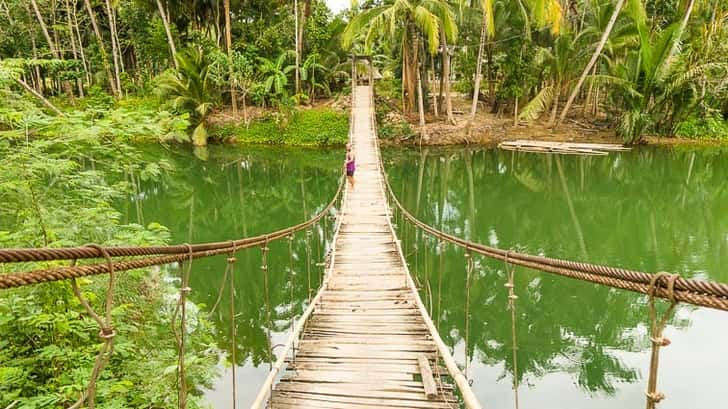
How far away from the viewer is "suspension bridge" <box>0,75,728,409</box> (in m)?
0.92

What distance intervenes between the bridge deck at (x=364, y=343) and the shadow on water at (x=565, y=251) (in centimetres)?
37

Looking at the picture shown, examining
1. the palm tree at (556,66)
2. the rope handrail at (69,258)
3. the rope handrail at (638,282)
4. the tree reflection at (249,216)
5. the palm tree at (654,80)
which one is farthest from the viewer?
the palm tree at (556,66)

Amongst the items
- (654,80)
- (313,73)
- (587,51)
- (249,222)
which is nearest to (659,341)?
(249,222)

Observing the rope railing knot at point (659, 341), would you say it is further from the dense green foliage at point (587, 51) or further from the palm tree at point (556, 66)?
the palm tree at point (556, 66)

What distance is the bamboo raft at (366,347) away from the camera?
2.15m

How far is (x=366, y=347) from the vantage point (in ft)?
8.75

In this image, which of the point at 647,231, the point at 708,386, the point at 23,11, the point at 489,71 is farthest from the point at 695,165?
the point at 23,11

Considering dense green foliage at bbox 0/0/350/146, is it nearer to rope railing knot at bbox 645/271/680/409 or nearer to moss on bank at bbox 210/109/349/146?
moss on bank at bbox 210/109/349/146

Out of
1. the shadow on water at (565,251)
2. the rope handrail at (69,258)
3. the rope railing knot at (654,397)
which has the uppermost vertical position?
the rope handrail at (69,258)

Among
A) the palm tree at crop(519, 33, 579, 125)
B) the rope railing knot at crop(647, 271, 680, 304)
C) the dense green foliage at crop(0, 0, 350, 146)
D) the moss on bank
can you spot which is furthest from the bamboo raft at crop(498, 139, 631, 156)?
the rope railing knot at crop(647, 271, 680, 304)

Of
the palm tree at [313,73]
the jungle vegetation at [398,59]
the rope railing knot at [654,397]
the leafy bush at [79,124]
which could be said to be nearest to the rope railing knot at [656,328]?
the rope railing knot at [654,397]

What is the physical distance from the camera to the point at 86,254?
978 mm

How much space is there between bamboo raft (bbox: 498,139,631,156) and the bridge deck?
9673 millimetres

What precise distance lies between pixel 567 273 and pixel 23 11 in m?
21.7
